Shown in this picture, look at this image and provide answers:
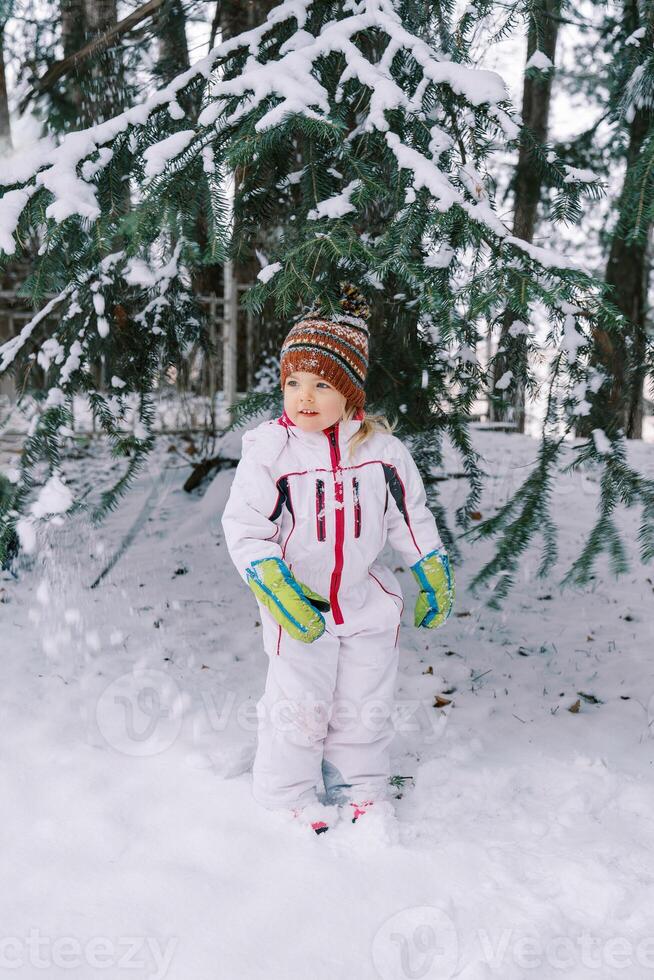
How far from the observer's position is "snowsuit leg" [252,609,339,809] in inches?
93.9

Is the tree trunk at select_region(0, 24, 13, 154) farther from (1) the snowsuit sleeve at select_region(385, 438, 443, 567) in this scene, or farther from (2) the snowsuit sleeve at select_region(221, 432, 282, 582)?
(1) the snowsuit sleeve at select_region(385, 438, 443, 567)

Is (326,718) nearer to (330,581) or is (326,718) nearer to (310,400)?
(330,581)

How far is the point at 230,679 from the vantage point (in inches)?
130

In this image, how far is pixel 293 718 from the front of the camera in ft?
7.83

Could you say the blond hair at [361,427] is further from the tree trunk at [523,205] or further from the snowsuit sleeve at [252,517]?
the tree trunk at [523,205]

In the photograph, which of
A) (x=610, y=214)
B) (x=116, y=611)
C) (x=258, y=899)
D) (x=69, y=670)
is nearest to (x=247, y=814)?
(x=258, y=899)

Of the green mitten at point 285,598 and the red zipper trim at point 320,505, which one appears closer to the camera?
the green mitten at point 285,598

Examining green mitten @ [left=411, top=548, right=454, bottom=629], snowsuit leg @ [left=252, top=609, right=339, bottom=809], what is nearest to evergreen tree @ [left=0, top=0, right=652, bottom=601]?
green mitten @ [left=411, top=548, right=454, bottom=629]

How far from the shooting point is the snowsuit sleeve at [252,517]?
2.24 m

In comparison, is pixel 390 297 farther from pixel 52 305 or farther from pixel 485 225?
pixel 52 305

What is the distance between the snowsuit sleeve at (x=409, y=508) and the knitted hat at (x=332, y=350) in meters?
0.28

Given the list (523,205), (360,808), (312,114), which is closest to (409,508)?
(360,808)

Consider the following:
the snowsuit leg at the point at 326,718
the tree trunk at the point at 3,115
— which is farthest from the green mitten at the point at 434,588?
the tree trunk at the point at 3,115

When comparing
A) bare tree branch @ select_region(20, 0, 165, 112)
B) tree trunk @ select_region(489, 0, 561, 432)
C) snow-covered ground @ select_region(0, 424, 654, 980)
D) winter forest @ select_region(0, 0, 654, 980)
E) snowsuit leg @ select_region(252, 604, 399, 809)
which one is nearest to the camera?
snow-covered ground @ select_region(0, 424, 654, 980)
